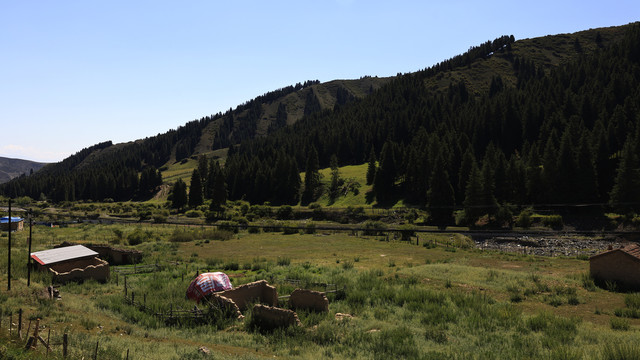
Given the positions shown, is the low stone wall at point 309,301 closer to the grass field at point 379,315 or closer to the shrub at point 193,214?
the grass field at point 379,315

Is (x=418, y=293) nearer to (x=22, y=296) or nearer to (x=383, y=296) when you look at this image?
(x=383, y=296)

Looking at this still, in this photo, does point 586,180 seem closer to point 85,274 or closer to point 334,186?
point 334,186

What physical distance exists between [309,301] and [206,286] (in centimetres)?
742

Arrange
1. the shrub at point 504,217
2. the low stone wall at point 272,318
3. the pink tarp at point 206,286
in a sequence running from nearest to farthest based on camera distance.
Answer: the low stone wall at point 272,318 → the pink tarp at point 206,286 → the shrub at point 504,217

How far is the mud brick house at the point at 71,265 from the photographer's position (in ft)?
97.8

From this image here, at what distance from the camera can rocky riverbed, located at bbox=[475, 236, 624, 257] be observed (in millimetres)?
50844

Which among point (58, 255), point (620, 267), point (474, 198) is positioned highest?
point (474, 198)

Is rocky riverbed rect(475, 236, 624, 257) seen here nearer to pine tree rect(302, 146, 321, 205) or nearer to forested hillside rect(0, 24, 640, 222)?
forested hillside rect(0, 24, 640, 222)

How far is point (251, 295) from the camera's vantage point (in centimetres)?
2345

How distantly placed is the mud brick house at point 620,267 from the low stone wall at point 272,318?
88.0 ft

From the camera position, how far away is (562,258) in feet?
145

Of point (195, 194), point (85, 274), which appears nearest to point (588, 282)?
point (85, 274)

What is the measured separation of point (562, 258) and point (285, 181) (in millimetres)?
79621

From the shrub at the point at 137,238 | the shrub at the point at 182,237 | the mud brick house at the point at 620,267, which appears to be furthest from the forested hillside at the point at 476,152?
the shrub at the point at 137,238
